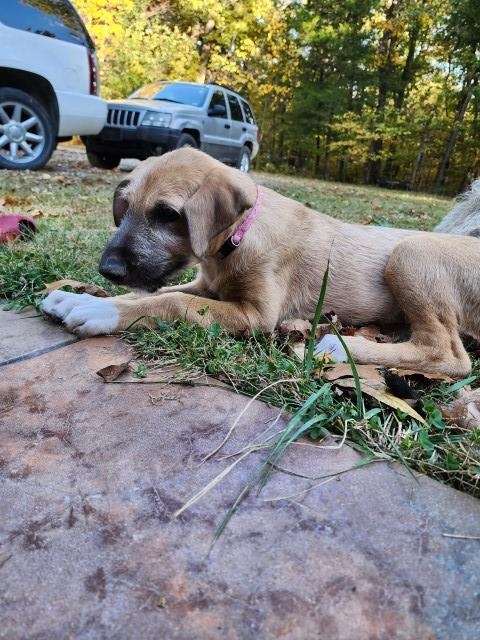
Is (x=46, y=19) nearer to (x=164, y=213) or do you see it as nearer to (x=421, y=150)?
(x=164, y=213)

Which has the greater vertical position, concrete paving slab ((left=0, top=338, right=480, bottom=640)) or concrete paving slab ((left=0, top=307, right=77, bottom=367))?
concrete paving slab ((left=0, top=338, right=480, bottom=640))

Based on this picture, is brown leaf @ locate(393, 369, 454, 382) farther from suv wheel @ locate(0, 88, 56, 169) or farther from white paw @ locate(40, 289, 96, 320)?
suv wheel @ locate(0, 88, 56, 169)

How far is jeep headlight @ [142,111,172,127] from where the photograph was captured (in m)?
11.2

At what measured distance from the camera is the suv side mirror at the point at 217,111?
13.0 meters

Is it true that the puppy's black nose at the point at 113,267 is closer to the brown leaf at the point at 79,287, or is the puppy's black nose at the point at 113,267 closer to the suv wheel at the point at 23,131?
the brown leaf at the point at 79,287

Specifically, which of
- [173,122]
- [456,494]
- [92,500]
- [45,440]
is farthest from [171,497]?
[173,122]

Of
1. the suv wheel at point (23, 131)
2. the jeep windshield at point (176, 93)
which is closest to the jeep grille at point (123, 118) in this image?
the jeep windshield at point (176, 93)

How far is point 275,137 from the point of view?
32.1 meters

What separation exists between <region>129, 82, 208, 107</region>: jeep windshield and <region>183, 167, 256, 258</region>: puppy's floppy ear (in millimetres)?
11052

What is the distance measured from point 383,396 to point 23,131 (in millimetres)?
8229

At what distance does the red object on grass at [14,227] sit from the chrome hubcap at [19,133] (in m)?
4.56

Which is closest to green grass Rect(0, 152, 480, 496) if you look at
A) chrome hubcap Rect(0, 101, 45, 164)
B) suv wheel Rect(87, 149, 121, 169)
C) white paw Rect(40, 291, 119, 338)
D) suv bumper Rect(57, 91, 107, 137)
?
white paw Rect(40, 291, 119, 338)

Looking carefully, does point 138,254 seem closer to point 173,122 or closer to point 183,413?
point 183,413

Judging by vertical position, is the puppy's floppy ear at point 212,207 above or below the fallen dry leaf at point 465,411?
above
